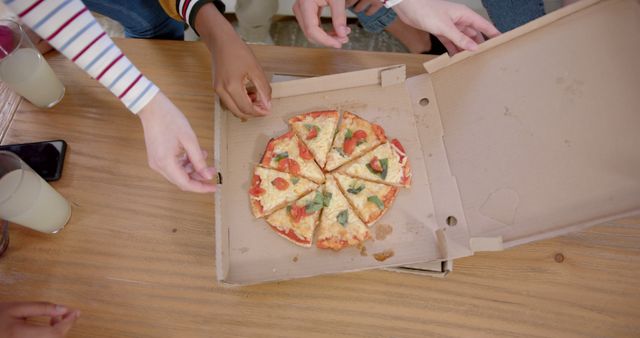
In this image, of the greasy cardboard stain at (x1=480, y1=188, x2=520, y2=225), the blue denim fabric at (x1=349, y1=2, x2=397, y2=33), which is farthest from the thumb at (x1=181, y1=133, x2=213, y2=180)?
the blue denim fabric at (x1=349, y1=2, x2=397, y2=33)

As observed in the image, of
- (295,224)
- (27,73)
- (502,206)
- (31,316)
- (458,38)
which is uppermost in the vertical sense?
(458,38)

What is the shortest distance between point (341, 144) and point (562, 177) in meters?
0.60

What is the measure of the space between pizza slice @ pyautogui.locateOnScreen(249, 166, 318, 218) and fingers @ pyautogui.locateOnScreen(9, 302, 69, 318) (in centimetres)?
51

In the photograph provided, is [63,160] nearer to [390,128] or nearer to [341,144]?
[341,144]

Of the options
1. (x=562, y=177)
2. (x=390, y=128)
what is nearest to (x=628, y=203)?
(x=562, y=177)

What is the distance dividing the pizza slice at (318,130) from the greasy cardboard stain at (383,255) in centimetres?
35

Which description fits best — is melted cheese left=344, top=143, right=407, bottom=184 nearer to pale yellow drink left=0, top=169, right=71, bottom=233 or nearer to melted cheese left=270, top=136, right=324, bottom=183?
melted cheese left=270, top=136, right=324, bottom=183

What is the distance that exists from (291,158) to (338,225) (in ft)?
0.83

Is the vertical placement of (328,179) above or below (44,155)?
above

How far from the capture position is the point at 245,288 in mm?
1096

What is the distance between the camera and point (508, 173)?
3.58 feet

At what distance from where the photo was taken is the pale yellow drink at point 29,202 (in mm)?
1031

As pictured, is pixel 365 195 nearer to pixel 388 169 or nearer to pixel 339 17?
pixel 388 169

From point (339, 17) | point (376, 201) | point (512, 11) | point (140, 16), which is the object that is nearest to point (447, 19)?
point (339, 17)
